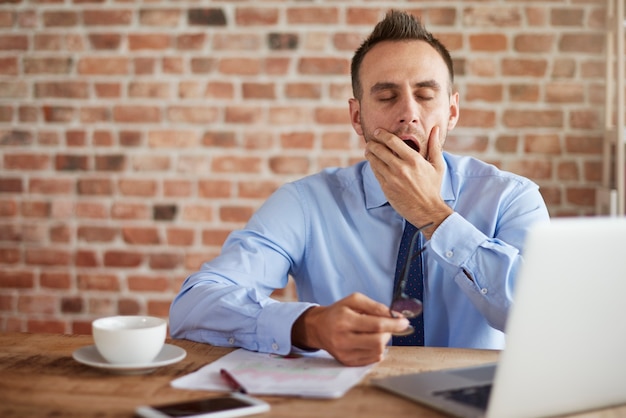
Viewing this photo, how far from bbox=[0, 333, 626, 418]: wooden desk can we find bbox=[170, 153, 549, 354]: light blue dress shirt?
20 centimetres

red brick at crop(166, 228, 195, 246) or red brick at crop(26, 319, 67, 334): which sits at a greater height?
red brick at crop(166, 228, 195, 246)

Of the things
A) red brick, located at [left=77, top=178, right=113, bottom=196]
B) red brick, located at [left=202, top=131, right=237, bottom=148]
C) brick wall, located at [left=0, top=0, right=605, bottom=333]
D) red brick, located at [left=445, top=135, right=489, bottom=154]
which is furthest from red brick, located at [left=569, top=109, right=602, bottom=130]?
red brick, located at [left=77, top=178, right=113, bottom=196]

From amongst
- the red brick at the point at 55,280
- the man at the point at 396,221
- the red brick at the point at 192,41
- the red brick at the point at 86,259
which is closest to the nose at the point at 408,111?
the man at the point at 396,221

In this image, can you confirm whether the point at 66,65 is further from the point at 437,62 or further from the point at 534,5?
the point at 534,5

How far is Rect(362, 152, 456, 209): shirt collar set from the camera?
5.45 feet

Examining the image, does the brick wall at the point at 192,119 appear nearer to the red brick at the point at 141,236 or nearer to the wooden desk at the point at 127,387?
the red brick at the point at 141,236

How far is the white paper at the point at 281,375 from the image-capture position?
96 cm

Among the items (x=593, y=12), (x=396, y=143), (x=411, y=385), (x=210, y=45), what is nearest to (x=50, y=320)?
(x=210, y=45)

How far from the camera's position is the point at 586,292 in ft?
2.74

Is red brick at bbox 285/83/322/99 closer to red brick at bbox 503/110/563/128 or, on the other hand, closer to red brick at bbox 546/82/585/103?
red brick at bbox 503/110/563/128

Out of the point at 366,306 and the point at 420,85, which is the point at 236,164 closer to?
the point at 420,85

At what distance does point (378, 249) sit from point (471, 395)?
0.71 metres

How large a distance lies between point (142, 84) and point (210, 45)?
0.88 feet

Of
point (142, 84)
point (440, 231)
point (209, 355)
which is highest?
point (142, 84)
